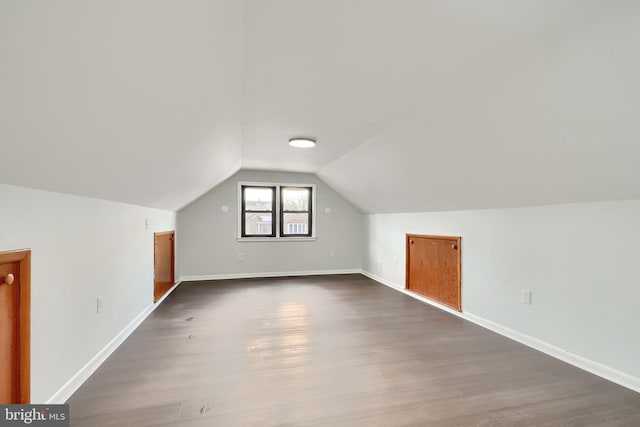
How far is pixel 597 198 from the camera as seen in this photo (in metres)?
2.10

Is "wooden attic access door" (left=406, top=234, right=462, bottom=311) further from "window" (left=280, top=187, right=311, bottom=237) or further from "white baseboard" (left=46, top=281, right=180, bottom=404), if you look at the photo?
"white baseboard" (left=46, top=281, right=180, bottom=404)

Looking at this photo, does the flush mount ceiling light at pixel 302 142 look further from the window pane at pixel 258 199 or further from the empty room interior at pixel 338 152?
the window pane at pixel 258 199

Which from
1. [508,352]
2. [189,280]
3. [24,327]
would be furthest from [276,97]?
[189,280]

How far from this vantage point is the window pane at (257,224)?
5727 millimetres

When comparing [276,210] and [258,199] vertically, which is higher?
[258,199]

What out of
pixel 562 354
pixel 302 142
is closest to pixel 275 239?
pixel 302 142

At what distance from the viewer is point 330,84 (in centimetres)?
193

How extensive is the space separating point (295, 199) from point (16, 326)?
4737 millimetres

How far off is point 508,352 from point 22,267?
340 centimetres

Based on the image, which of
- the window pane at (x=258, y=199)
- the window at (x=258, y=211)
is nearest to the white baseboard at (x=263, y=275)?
the window at (x=258, y=211)

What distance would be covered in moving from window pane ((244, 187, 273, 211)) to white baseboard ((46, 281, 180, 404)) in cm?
289

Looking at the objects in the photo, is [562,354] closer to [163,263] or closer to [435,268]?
[435,268]

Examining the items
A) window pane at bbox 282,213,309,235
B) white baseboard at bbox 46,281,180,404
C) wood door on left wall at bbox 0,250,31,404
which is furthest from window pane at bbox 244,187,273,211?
wood door on left wall at bbox 0,250,31,404

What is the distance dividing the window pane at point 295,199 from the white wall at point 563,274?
→ 3.20m
